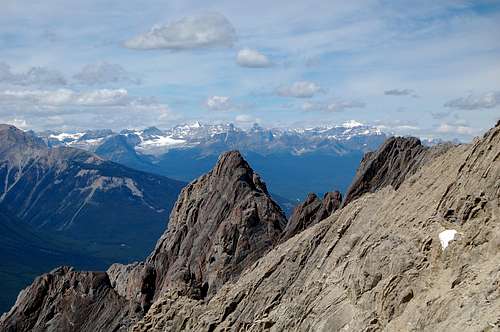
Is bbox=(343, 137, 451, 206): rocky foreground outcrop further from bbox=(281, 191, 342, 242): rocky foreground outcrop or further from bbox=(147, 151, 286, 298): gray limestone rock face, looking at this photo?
bbox=(147, 151, 286, 298): gray limestone rock face

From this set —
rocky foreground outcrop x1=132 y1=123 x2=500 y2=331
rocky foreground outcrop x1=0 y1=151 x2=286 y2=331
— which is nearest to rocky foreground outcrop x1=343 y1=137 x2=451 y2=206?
rocky foreground outcrop x1=132 y1=123 x2=500 y2=331

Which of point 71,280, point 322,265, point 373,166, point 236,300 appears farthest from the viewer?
point 71,280

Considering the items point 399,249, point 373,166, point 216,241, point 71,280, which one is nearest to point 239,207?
point 216,241

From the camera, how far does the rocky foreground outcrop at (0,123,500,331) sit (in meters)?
52.5

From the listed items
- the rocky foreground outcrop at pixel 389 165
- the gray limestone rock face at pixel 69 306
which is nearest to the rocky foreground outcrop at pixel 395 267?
the rocky foreground outcrop at pixel 389 165

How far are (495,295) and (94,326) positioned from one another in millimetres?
73438

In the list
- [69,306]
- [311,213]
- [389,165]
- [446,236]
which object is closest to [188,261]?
[69,306]

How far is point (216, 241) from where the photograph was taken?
336 ft

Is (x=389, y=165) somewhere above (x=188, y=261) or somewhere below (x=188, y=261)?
above

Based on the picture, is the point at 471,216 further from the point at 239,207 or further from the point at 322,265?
the point at 239,207

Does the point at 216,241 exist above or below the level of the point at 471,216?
below

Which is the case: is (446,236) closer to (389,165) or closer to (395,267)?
(395,267)

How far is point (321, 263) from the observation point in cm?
7400

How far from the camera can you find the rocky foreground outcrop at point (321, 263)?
172ft
